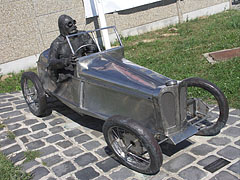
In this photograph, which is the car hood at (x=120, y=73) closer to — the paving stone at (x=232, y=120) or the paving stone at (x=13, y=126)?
the paving stone at (x=232, y=120)

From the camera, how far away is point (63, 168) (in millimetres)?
3816

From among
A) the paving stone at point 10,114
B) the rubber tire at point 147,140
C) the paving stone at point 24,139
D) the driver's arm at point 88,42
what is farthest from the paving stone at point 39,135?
the rubber tire at point 147,140

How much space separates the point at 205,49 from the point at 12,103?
5.17 metres

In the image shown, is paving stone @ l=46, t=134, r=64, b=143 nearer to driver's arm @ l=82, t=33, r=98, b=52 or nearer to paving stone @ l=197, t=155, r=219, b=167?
driver's arm @ l=82, t=33, r=98, b=52

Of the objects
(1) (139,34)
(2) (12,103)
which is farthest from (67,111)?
(1) (139,34)

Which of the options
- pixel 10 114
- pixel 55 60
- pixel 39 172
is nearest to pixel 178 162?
pixel 39 172

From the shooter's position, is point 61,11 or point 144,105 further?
point 61,11

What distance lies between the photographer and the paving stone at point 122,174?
11.6 ft

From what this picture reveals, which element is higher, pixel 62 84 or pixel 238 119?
pixel 62 84

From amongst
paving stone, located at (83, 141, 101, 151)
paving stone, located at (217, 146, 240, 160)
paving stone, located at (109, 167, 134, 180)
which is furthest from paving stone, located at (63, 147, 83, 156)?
paving stone, located at (217, 146, 240, 160)

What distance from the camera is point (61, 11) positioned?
9.30 meters

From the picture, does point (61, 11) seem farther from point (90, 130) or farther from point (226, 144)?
point (226, 144)

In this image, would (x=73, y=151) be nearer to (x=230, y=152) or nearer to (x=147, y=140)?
(x=147, y=140)

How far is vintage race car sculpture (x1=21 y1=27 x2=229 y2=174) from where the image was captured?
3355mm
